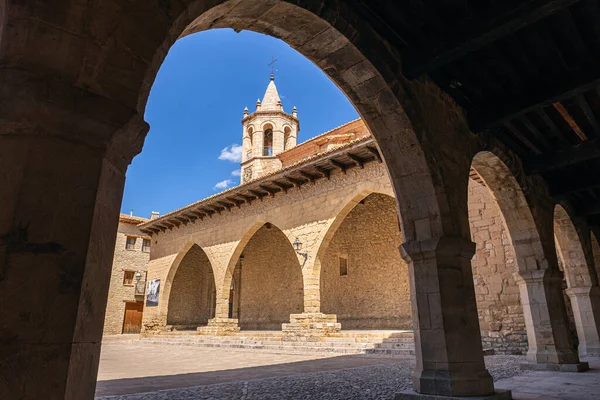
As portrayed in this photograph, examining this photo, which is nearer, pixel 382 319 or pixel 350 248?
pixel 382 319

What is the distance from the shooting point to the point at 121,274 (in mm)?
23641

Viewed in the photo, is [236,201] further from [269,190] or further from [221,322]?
[221,322]

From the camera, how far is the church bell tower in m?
27.2

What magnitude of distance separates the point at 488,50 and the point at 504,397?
→ 3571 mm

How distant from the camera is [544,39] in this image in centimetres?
411

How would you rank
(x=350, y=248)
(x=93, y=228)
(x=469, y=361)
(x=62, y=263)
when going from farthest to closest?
(x=350, y=248) < (x=469, y=361) < (x=93, y=228) < (x=62, y=263)

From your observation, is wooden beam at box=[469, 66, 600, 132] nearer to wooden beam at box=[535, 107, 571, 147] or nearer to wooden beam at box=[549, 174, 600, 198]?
wooden beam at box=[535, 107, 571, 147]

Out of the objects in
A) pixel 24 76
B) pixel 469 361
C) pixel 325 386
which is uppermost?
pixel 24 76

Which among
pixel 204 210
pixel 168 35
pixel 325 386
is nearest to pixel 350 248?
pixel 204 210

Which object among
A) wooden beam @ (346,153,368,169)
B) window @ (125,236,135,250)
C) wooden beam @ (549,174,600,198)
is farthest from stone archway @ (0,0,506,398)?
window @ (125,236,135,250)

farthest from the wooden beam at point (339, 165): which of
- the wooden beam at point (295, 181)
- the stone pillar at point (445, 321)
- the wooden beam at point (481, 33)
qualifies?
the stone pillar at point (445, 321)

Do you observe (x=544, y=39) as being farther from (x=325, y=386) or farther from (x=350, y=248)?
(x=350, y=248)

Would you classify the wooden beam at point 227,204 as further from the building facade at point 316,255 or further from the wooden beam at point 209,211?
the wooden beam at point 209,211

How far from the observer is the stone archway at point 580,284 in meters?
8.85
